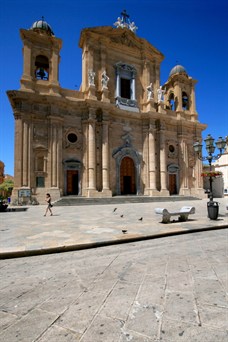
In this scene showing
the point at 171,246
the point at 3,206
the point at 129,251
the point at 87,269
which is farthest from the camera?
the point at 3,206

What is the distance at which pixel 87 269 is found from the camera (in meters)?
3.78

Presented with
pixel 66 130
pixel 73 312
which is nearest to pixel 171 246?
pixel 73 312

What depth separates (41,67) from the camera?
24.3 metres

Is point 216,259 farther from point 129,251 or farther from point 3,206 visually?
point 3,206

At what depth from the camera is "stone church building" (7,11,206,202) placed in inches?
842

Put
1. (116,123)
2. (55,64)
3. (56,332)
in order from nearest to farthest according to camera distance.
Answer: (56,332), (55,64), (116,123)

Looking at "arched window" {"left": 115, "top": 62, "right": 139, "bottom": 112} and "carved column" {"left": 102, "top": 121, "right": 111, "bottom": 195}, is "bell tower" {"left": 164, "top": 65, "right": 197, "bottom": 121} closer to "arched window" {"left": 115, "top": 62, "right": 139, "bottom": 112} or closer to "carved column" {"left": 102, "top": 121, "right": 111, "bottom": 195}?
"arched window" {"left": 115, "top": 62, "right": 139, "bottom": 112}

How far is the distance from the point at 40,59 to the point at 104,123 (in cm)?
1014

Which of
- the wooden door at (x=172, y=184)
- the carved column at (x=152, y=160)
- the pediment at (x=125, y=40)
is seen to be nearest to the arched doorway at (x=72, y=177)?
the carved column at (x=152, y=160)

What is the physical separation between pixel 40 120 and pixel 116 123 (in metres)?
8.93

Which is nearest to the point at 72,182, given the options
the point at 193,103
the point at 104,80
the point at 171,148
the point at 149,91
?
the point at 104,80

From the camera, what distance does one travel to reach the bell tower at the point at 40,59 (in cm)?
2208

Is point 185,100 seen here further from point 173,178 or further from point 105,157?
point 105,157

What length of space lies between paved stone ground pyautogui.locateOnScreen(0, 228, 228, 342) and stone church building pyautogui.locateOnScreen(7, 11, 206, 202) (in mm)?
17656
